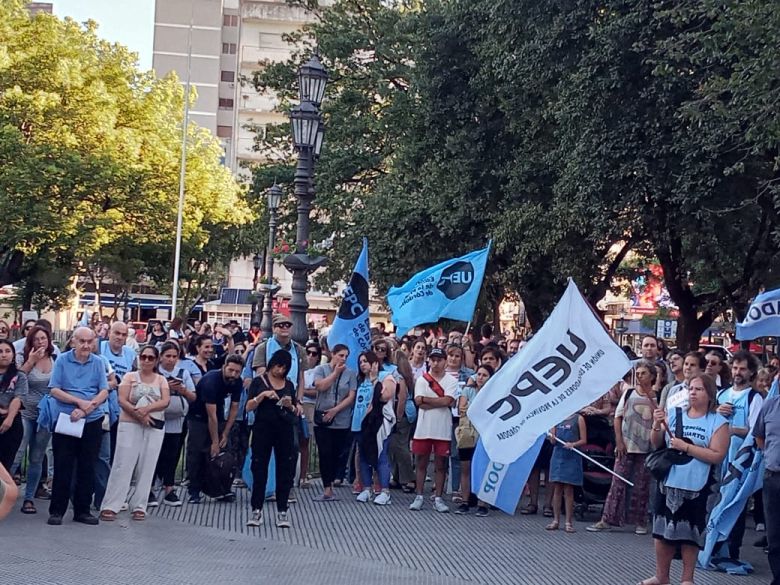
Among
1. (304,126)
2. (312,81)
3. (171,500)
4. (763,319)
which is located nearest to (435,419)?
A: (171,500)

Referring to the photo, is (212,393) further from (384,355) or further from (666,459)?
(666,459)

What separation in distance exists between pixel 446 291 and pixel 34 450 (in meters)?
7.05

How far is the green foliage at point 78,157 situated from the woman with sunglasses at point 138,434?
2918cm

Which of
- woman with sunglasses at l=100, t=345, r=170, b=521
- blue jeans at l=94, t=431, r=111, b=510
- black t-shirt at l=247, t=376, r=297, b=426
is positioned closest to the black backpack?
woman with sunglasses at l=100, t=345, r=170, b=521

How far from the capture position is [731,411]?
10211 mm

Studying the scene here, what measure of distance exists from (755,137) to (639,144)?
15.1ft

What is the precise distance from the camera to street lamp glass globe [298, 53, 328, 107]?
15.5 m

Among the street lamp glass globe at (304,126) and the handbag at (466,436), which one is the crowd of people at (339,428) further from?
the street lamp glass globe at (304,126)

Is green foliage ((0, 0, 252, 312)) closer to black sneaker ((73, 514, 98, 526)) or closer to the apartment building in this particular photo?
black sneaker ((73, 514, 98, 526))

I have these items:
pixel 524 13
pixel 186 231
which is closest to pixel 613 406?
pixel 524 13

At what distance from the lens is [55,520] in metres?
10.4

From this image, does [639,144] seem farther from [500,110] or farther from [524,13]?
[500,110]

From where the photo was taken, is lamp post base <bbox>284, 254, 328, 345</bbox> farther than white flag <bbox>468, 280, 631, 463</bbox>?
Yes

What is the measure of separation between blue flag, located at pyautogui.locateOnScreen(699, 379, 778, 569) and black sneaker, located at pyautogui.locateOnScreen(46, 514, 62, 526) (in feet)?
19.0
